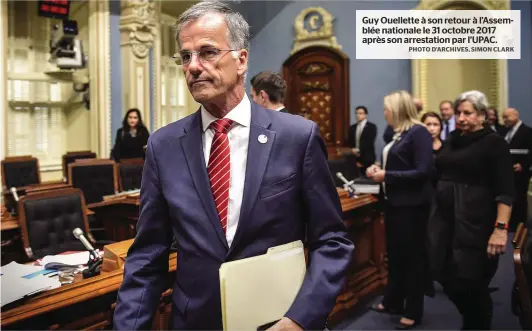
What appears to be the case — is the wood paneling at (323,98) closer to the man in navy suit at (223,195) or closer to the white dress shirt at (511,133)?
the white dress shirt at (511,133)

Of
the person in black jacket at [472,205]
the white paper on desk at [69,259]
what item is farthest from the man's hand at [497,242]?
the white paper on desk at [69,259]

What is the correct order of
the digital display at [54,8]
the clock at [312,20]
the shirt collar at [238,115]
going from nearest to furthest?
the shirt collar at [238,115] < the clock at [312,20] < the digital display at [54,8]

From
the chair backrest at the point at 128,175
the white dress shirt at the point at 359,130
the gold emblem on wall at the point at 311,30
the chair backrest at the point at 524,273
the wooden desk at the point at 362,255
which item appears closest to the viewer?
the chair backrest at the point at 524,273

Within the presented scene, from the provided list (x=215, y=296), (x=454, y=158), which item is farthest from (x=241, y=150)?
(x=454, y=158)

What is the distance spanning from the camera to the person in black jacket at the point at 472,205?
7.38ft

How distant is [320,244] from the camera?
1.15 m

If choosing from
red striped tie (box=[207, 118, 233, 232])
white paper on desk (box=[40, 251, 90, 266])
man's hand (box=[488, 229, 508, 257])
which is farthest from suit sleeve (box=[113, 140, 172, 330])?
man's hand (box=[488, 229, 508, 257])

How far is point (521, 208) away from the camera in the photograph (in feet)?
8.79

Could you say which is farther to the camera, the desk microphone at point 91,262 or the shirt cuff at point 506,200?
the shirt cuff at point 506,200

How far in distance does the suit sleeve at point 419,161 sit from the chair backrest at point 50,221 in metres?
1.69

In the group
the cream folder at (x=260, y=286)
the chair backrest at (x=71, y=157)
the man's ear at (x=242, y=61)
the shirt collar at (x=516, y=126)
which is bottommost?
the cream folder at (x=260, y=286)

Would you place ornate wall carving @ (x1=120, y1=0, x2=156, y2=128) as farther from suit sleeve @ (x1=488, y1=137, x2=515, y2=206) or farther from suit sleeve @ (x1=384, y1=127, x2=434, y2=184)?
suit sleeve @ (x1=488, y1=137, x2=515, y2=206)

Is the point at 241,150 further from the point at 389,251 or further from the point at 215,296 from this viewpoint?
the point at 389,251

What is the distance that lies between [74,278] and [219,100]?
1.03 meters
